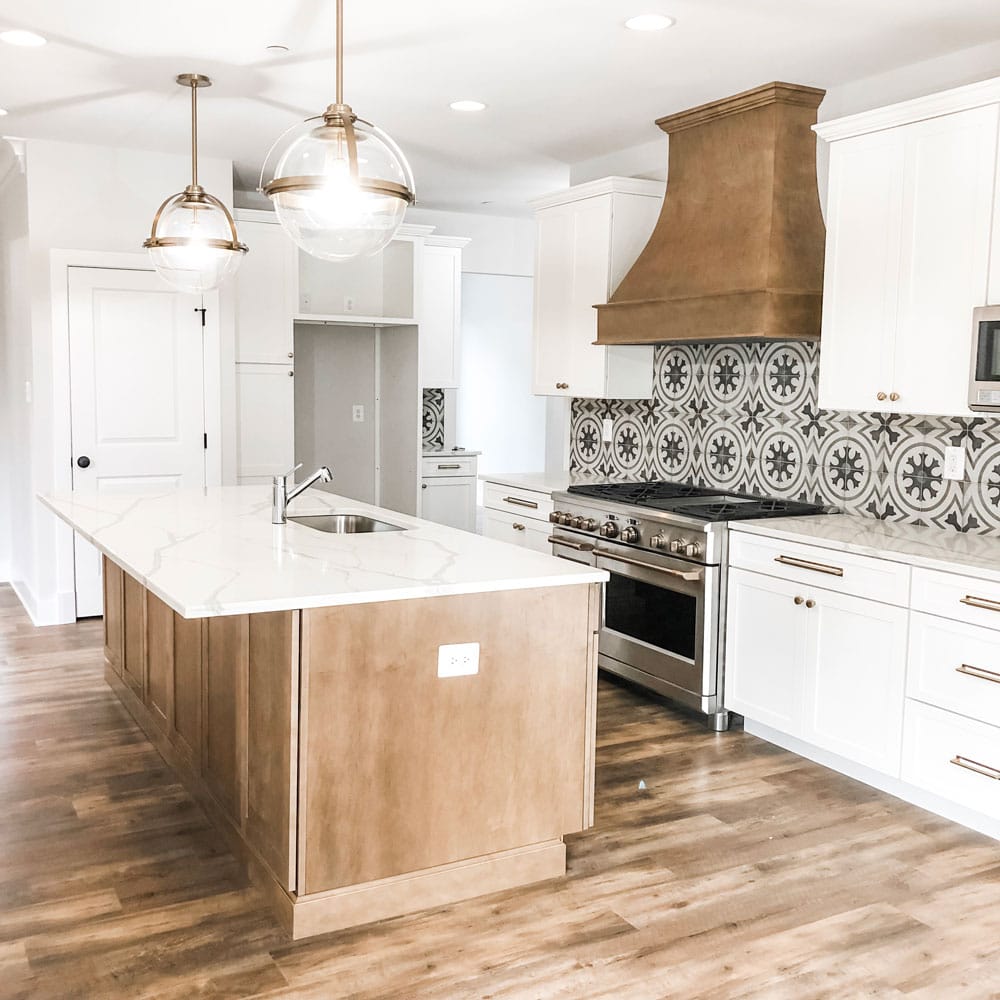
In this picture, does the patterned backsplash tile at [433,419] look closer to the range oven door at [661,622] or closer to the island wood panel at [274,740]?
the range oven door at [661,622]

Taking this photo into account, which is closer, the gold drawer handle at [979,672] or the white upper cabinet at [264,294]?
the gold drawer handle at [979,672]

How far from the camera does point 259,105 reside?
15.3 ft

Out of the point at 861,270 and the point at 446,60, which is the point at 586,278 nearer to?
the point at 446,60

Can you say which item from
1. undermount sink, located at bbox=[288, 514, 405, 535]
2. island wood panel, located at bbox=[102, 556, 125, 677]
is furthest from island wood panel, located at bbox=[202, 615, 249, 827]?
island wood panel, located at bbox=[102, 556, 125, 677]

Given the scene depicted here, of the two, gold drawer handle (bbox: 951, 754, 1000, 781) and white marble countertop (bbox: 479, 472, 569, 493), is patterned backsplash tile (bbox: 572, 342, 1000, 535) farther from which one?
gold drawer handle (bbox: 951, 754, 1000, 781)

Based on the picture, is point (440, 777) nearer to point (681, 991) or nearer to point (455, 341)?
point (681, 991)

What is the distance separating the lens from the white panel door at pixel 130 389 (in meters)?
5.61

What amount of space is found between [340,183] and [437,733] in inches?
55.7

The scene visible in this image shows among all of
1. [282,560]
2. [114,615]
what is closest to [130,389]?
[114,615]

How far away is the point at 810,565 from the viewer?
144 inches

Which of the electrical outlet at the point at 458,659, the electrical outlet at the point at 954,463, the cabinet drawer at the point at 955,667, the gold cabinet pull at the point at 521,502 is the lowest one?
the cabinet drawer at the point at 955,667

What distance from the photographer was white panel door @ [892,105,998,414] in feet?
10.8

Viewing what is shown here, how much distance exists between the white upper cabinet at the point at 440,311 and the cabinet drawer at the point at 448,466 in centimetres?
49

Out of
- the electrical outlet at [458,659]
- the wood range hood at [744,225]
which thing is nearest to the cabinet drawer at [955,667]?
the wood range hood at [744,225]
